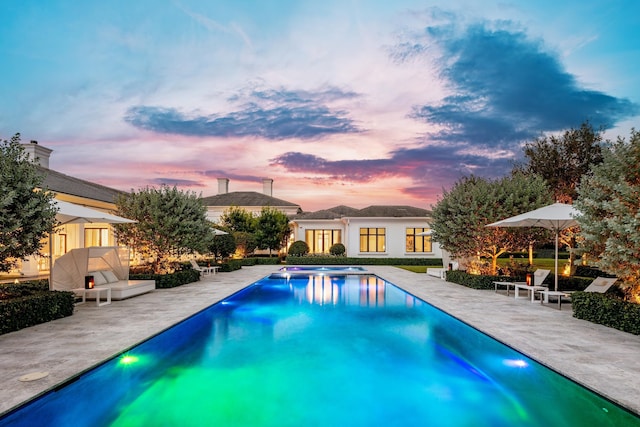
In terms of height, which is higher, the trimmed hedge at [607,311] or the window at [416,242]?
the window at [416,242]

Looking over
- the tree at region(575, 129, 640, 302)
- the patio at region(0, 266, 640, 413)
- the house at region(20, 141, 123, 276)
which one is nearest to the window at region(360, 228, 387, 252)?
the house at region(20, 141, 123, 276)

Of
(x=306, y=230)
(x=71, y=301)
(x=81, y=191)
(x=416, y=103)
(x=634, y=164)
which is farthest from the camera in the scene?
(x=306, y=230)

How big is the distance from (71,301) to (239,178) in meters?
30.1

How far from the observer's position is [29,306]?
7590mm

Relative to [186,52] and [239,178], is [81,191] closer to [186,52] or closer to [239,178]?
[186,52]

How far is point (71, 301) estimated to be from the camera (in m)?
8.83

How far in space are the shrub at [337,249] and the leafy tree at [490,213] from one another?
1315 centimetres

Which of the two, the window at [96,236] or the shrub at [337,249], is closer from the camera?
the window at [96,236]

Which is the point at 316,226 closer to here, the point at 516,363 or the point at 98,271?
the point at 98,271

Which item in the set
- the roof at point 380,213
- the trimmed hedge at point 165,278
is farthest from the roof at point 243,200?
the trimmed hedge at point 165,278

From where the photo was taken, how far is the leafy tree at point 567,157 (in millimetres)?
19797

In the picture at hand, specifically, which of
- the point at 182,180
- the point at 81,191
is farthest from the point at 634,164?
the point at 182,180

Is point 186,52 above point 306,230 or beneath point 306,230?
above

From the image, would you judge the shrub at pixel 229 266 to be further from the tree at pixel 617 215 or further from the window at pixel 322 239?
the tree at pixel 617 215
